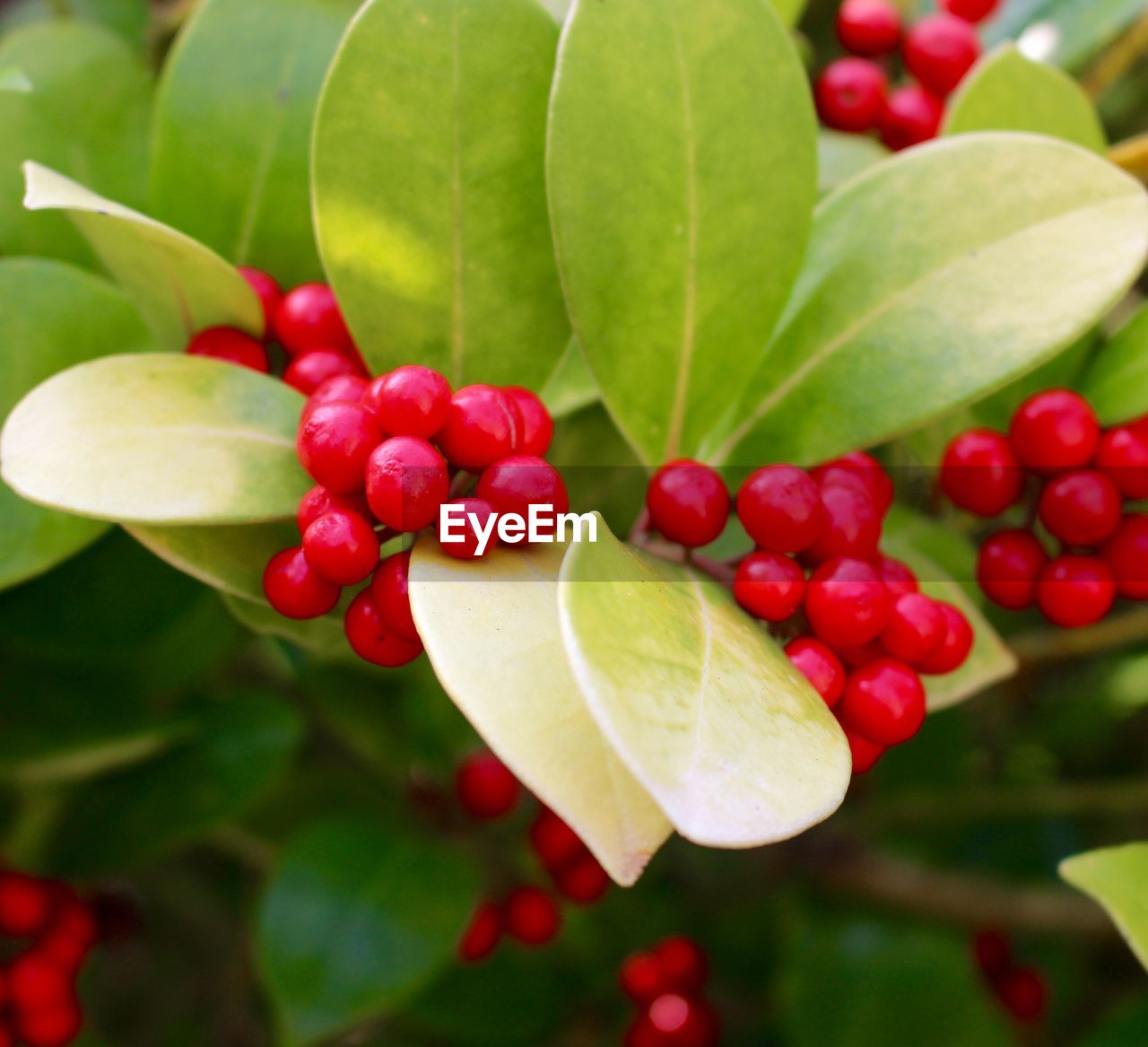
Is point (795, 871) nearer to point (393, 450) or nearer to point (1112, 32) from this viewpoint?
point (1112, 32)

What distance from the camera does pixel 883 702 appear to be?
0.68 m

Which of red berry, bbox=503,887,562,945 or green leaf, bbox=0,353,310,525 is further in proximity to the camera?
red berry, bbox=503,887,562,945

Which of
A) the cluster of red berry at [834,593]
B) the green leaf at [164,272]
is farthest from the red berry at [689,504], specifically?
the green leaf at [164,272]

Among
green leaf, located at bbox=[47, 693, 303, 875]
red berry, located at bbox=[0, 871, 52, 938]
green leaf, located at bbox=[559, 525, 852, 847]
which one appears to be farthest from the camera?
green leaf, located at bbox=[47, 693, 303, 875]

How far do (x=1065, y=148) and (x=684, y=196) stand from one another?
9.7 inches

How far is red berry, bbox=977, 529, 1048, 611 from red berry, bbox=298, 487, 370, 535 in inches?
18.7

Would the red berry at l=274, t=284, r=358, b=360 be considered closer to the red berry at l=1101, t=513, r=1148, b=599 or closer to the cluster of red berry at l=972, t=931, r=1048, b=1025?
the red berry at l=1101, t=513, r=1148, b=599

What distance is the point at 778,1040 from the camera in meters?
1.67

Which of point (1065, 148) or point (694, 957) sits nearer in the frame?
point (1065, 148)

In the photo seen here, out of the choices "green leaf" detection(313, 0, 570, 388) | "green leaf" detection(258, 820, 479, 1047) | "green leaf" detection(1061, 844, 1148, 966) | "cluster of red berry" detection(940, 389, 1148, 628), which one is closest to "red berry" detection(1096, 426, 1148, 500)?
"cluster of red berry" detection(940, 389, 1148, 628)

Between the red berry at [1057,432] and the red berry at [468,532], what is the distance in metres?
0.42

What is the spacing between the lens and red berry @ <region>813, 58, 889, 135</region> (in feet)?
3.67

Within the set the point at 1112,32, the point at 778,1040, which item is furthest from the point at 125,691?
the point at 1112,32

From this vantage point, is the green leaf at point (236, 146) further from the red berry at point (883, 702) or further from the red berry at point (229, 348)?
the red berry at point (883, 702)
